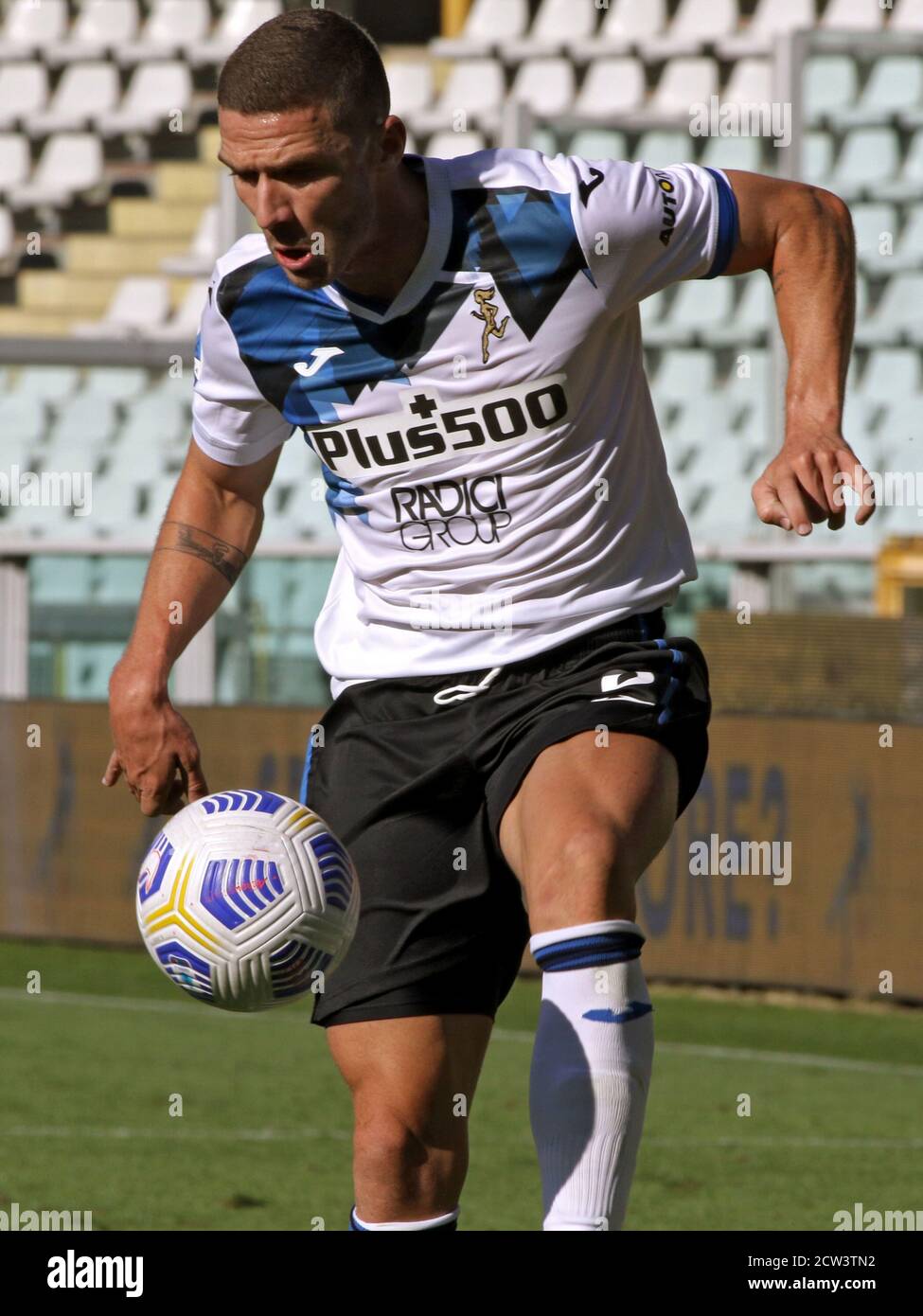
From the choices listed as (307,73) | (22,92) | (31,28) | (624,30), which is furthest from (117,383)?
(307,73)

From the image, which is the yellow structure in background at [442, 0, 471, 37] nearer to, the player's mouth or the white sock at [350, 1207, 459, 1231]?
the player's mouth

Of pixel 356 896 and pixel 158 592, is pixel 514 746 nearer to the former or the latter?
pixel 356 896

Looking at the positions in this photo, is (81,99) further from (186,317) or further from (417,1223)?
(417,1223)

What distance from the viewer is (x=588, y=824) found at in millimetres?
3436

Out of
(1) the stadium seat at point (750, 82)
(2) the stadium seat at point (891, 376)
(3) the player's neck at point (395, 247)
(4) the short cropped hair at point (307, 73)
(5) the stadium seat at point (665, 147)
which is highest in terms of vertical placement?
(1) the stadium seat at point (750, 82)

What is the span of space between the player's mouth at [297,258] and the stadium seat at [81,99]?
59.6 feet

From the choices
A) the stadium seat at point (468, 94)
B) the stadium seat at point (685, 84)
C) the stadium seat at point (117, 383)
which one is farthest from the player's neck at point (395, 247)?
the stadium seat at point (468, 94)

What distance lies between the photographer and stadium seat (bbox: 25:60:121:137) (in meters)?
21.1

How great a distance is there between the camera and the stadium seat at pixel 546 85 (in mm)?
17984

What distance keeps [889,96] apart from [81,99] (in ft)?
32.8

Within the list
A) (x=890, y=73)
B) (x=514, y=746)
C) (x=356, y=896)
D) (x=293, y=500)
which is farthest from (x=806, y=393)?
(x=293, y=500)

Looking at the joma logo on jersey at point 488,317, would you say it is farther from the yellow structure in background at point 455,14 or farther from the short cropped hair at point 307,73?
the yellow structure in background at point 455,14
